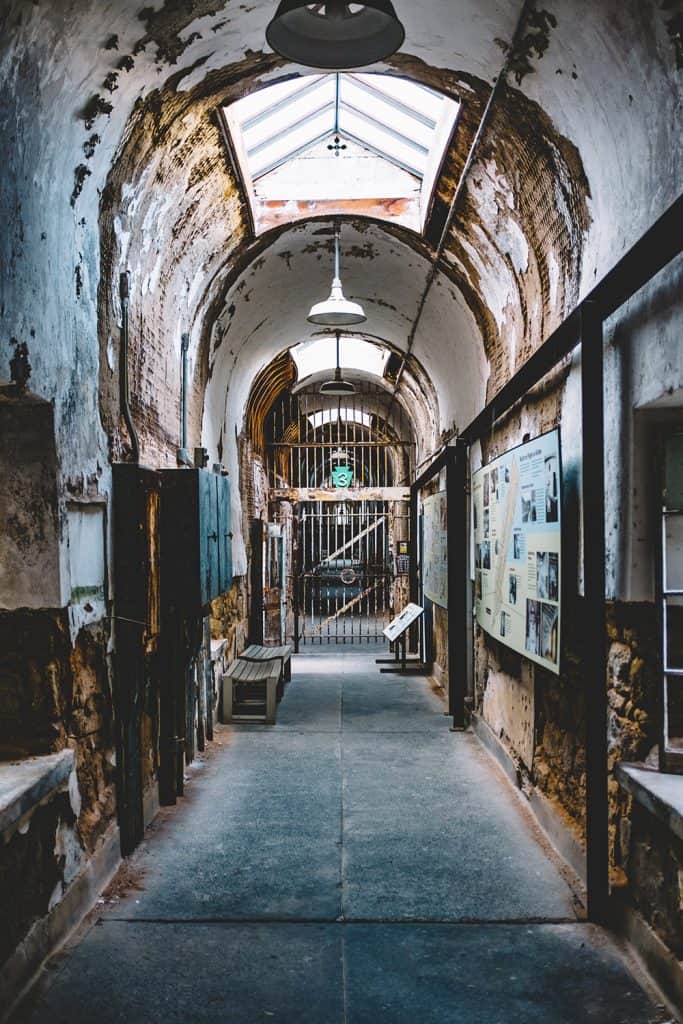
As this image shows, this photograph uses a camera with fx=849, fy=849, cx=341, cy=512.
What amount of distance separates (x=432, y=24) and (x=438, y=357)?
6153 mm

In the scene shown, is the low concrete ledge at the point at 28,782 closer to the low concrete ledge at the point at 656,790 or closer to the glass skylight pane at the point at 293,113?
the low concrete ledge at the point at 656,790

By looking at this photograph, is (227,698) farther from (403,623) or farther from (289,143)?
(289,143)

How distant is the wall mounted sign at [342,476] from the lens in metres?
17.3

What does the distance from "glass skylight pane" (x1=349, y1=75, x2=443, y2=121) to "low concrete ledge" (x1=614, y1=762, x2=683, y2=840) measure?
488 centimetres

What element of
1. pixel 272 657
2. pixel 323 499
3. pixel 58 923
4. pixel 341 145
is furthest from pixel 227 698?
pixel 323 499

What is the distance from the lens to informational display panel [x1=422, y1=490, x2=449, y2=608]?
32.1 ft

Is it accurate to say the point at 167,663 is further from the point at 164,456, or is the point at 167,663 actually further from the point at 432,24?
the point at 432,24

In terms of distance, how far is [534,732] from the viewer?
605cm

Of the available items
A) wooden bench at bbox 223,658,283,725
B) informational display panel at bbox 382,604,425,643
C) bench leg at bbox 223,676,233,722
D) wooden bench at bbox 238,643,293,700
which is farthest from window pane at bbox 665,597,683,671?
informational display panel at bbox 382,604,425,643

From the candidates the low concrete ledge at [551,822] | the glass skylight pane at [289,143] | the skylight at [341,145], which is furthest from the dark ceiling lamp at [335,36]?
the low concrete ledge at [551,822]

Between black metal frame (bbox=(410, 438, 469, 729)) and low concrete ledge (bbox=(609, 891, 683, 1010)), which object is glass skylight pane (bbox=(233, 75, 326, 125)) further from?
low concrete ledge (bbox=(609, 891, 683, 1010))

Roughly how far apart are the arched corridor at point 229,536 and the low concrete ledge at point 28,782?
19mm

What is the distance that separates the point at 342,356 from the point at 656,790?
42.9 ft

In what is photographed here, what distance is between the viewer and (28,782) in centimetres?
374
